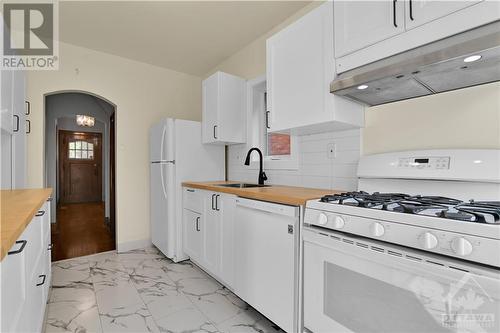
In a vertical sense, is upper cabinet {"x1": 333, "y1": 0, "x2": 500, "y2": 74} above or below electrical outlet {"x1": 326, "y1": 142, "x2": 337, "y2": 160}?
above

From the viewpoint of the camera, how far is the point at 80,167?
736cm

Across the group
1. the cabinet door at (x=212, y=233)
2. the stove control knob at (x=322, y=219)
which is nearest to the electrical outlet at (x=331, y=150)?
the stove control knob at (x=322, y=219)

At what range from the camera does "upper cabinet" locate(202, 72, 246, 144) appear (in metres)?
2.78

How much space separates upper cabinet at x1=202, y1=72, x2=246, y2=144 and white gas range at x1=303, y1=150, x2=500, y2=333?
168 centimetres

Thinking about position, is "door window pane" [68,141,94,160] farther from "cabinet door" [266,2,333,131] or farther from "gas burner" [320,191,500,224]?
"gas burner" [320,191,500,224]

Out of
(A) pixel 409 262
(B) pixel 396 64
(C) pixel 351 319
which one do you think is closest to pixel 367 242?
(A) pixel 409 262

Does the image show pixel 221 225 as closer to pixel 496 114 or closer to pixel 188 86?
pixel 496 114

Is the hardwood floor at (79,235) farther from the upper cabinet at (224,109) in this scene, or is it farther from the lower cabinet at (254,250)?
the upper cabinet at (224,109)

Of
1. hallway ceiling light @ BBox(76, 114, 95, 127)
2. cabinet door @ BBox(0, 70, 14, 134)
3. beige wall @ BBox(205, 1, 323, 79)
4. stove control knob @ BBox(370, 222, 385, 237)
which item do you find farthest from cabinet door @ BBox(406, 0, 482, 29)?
hallway ceiling light @ BBox(76, 114, 95, 127)

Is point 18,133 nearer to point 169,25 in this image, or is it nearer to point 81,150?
point 169,25

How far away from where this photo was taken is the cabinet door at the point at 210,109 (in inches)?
110

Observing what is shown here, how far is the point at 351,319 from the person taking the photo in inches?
44.4

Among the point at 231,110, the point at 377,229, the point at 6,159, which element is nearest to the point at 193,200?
the point at 231,110

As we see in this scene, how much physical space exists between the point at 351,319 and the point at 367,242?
36 centimetres
